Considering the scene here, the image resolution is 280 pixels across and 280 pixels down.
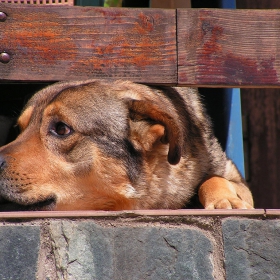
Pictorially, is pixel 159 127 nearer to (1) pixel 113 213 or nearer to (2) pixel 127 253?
(1) pixel 113 213

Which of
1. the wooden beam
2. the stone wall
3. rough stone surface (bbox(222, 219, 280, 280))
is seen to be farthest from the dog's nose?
rough stone surface (bbox(222, 219, 280, 280))

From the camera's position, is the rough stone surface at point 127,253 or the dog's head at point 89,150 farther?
the dog's head at point 89,150

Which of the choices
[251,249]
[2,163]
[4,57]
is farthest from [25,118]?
[251,249]

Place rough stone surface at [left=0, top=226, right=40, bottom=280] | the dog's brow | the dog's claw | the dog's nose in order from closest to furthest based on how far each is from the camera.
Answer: rough stone surface at [left=0, top=226, right=40, bottom=280]
the dog's nose
the dog's claw
the dog's brow

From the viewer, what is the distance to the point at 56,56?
12.4 feet

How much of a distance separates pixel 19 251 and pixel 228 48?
1.95m

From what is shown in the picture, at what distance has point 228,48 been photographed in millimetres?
3791

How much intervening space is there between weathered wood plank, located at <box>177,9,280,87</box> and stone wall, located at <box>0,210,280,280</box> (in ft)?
3.72

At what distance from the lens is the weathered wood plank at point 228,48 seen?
148 inches

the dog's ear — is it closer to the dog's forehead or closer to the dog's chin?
the dog's forehead

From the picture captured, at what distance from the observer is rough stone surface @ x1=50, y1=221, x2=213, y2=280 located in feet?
9.37

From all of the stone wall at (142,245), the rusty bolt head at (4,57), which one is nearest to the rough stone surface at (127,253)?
the stone wall at (142,245)

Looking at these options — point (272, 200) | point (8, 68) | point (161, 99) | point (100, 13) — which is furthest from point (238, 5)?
point (8, 68)

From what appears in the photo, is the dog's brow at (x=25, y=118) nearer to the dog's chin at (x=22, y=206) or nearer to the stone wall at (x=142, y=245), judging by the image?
the dog's chin at (x=22, y=206)
